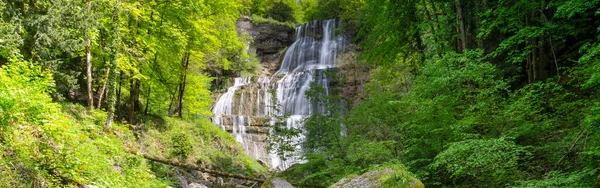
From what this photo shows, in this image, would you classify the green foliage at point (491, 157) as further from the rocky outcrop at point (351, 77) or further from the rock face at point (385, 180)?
the rocky outcrop at point (351, 77)

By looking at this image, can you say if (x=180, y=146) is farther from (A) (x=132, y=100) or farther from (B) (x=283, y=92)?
(B) (x=283, y=92)

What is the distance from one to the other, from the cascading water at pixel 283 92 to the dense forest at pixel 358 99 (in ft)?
14.3

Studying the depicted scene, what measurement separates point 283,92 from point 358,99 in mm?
9363

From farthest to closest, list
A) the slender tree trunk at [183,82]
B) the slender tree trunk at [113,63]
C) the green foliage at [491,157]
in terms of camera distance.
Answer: the slender tree trunk at [183,82]
the slender tree trunk at [113,63]
the green foliage at [491,157]

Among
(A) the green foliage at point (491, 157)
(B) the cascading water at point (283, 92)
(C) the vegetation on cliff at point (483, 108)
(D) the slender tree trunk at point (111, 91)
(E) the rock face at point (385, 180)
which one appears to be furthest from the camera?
(B) the cascading water at point (283, 92)

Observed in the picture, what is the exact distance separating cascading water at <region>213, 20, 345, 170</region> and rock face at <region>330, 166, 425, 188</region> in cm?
946

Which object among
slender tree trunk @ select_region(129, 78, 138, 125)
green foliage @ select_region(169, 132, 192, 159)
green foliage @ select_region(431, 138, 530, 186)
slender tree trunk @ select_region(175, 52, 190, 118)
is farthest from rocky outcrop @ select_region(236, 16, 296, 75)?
green foliage @ select_region(431, 138, 530, 186)

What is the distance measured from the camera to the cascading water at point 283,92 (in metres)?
20.7

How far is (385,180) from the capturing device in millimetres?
5109

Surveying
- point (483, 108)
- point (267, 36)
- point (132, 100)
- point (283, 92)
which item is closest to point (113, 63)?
point (132, 100)

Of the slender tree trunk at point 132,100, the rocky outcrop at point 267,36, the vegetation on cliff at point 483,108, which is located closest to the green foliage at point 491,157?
the vegetation on cliff at point 483,108

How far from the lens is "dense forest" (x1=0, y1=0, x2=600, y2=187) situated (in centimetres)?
454

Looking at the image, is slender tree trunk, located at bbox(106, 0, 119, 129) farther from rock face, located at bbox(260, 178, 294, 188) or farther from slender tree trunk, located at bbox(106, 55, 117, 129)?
rock face, located at bbox(260, 178, 294, 188)

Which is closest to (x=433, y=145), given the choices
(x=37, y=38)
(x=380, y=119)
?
(x=380, y=119)
